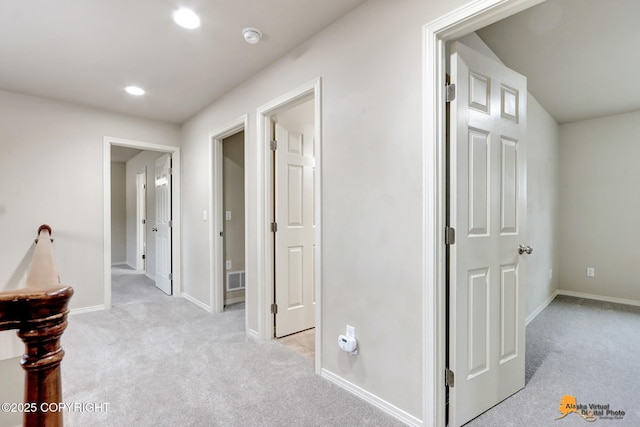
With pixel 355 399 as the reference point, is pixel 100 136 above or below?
above

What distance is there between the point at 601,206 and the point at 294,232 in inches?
165

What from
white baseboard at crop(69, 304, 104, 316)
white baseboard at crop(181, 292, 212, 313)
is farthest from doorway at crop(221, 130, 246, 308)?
white baseboard at crop(69, 304, 104, 316)

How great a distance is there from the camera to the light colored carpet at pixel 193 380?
69.0 inches

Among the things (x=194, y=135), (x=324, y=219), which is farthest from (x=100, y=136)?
(x=324, y=219)

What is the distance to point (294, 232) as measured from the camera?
2957 millimetres

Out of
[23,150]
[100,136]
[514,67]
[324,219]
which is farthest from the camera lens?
[100,136]

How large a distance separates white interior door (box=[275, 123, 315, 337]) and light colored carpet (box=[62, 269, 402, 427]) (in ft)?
1.30

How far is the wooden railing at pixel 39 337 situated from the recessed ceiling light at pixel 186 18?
2.07 metres

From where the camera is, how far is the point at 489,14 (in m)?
1.43

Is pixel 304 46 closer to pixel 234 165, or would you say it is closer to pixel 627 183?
pixel 234 165

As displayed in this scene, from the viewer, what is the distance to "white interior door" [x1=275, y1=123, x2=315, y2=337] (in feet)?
9.35

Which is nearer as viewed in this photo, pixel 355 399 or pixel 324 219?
pixel 355 399

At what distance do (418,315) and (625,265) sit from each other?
413cm

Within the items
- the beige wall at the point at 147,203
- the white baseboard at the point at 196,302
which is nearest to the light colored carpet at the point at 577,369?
the white baseboard at the point at 196,302
